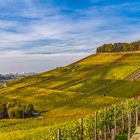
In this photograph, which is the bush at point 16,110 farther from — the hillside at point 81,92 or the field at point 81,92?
the hillside at point 81,92

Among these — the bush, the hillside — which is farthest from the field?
the bush

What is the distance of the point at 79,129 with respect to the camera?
3819 centimetres

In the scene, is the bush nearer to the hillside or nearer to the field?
the field

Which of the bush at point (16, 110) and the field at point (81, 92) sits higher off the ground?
the field at point (81, 92)

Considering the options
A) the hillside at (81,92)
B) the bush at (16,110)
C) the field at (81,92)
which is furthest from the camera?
the hillside at (81,92)

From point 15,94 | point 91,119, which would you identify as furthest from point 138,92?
point 91,119

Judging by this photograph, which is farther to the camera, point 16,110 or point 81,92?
A: point 81,92

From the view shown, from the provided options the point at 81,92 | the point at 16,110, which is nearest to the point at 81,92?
the point at 81,92

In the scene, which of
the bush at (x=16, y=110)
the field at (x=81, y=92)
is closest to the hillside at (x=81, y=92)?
the field at (x=81, y=92)

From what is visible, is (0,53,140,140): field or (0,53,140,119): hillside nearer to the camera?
(0,53,140,140): field

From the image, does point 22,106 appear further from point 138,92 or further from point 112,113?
point 112,113

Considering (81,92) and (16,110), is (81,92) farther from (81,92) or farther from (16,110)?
(16,110)

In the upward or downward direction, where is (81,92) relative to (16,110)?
upward

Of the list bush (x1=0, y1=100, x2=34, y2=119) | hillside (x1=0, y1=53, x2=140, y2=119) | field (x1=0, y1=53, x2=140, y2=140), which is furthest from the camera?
hillside (x1=0, y1=53, x2=140, y2=119)
